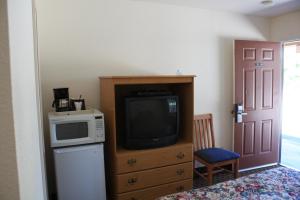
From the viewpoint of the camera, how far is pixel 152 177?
2615 millimetres

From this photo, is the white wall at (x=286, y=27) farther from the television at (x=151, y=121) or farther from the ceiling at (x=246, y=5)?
the television at (x=151, y=121)

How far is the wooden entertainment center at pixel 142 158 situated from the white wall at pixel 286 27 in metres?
2.10

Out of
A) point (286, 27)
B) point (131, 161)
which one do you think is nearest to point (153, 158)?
point (131, 161)

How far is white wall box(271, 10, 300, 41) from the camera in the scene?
3521 mm

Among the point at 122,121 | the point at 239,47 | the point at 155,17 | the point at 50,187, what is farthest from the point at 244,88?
the point at 50,187

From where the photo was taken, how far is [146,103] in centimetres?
264

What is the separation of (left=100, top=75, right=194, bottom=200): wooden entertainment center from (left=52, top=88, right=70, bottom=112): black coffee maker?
42 cm

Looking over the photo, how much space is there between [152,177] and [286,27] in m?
3.23

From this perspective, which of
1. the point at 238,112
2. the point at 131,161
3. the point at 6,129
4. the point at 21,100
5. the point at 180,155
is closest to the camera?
the point at 6,129

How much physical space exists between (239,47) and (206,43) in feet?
1.71

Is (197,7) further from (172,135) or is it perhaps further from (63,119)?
(63,119)

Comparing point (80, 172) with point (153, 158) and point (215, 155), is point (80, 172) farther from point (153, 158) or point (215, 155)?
point (215, 155)

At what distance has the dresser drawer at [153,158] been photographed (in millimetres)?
2479

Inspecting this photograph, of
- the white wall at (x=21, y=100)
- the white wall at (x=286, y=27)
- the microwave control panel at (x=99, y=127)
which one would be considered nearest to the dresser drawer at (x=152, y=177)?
the microwave control panel at (x=99, y=127)
